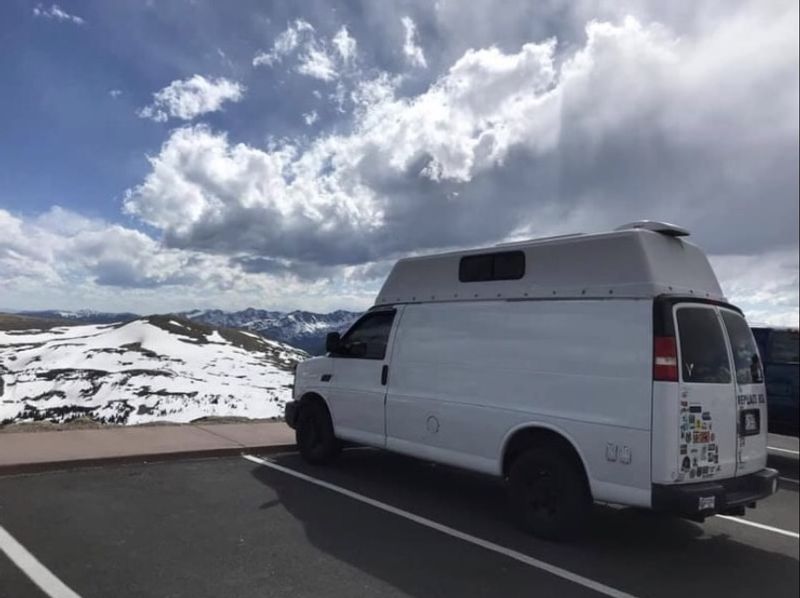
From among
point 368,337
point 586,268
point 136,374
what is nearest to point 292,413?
point 368,337

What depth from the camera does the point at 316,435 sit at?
796cm

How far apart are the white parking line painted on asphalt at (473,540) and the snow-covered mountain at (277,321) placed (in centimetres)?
586

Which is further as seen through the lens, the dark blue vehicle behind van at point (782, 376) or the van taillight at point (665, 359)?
the dark blue vehicle behind van at point (782, 376)

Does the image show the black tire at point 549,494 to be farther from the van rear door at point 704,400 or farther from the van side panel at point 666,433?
the van rear door at point 704,400

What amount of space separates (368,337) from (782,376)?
637 centimetres

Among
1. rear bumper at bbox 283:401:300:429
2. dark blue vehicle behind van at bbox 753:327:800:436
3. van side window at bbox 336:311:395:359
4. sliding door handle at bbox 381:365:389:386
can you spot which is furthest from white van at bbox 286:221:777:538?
dark blue vehicle behind van at bbox 753:327:800:436

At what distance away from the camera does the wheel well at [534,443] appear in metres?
5.35

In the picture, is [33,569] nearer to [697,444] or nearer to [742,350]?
[697,444]

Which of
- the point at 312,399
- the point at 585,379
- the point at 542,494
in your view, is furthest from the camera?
the point at 312,399

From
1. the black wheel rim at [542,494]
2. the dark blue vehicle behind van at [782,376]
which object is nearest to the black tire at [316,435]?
the black wheel rim at [542,494]

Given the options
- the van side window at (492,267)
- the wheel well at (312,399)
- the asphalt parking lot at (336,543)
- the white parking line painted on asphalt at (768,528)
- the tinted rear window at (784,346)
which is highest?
the van side window at (492,267)

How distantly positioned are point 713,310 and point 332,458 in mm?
4540

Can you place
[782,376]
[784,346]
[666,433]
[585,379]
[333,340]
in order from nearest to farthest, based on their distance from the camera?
[666,433], [585,379], [333,340], [782,376], [784,346]

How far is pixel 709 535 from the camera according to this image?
6047 mm
